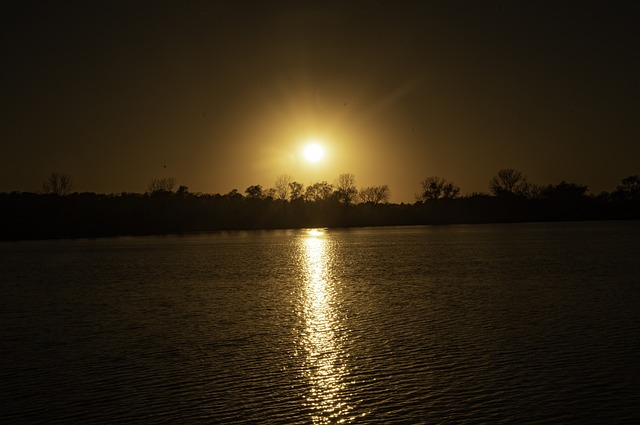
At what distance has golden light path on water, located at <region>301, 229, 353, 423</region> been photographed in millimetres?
15297

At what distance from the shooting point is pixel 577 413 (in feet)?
47.9

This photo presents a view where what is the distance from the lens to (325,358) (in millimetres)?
20734

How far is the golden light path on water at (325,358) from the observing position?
15.3 metres

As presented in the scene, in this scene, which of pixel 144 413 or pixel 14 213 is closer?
pixel 144 413

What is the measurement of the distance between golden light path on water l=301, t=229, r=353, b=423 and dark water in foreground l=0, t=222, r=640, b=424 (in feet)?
0.25

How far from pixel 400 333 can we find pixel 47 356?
12193mm

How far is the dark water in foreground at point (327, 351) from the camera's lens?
15.3 m

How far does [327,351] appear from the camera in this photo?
21797 millimetres

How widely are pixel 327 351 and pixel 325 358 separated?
107 centimetres

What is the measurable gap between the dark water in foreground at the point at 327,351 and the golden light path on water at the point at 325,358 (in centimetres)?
8

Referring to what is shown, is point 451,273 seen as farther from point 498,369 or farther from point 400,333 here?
point 498,369

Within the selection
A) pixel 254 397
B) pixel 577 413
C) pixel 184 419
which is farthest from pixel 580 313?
pixel 184 419

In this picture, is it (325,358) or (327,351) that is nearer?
(325,358)

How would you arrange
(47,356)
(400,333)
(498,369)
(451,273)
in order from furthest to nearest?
(451,273)
(400,333)
(47,356)
(498,369)
